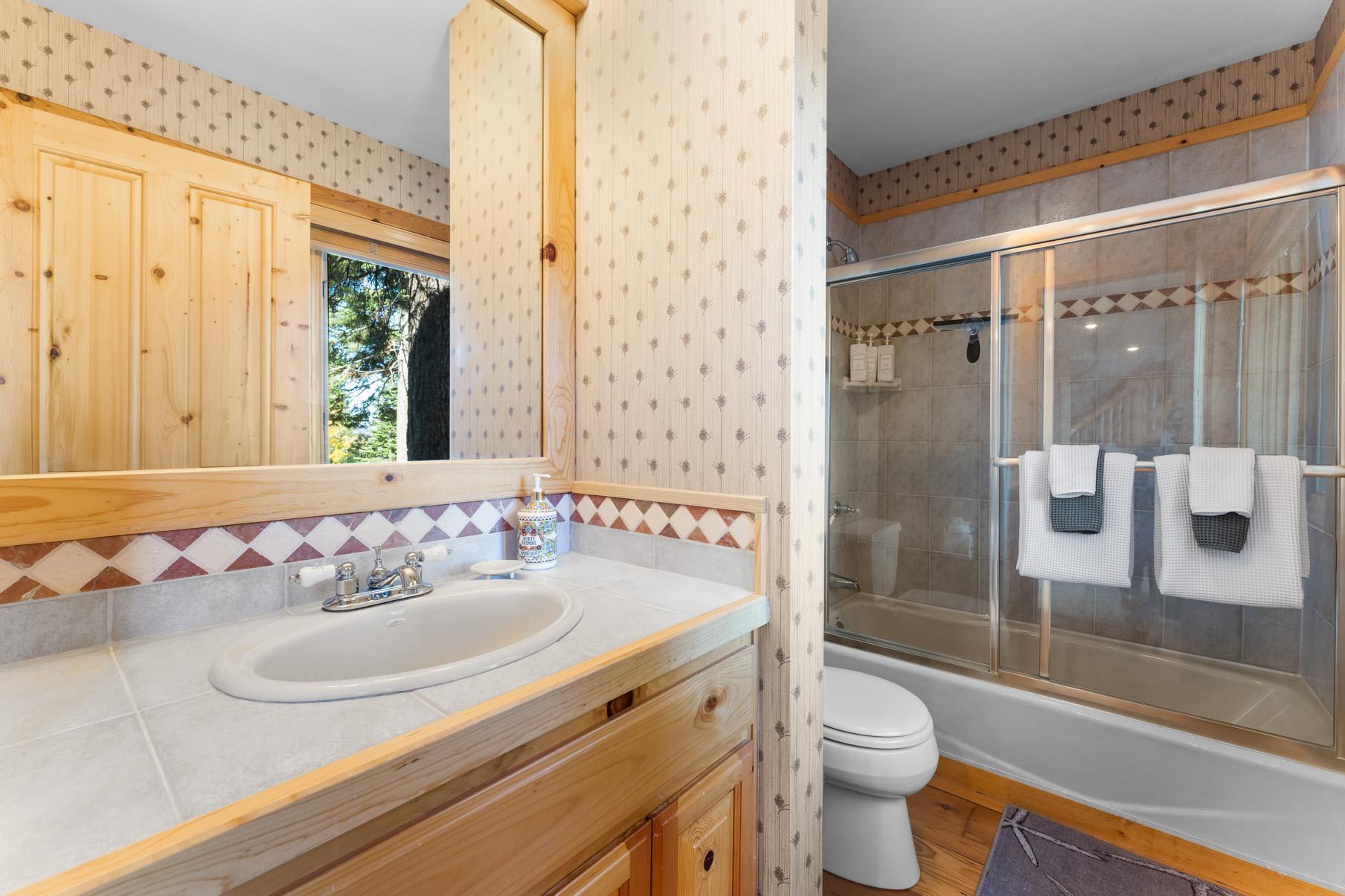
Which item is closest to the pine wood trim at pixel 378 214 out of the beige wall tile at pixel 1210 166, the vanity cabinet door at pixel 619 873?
the vanity cabinet door at pixel 619 873

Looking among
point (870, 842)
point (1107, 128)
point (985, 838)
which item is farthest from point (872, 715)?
point (1107, 128)

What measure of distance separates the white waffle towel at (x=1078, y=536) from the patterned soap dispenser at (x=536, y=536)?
1.55 m

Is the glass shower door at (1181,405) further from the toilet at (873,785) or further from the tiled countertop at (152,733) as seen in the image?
the tiled countertop at (152,733)

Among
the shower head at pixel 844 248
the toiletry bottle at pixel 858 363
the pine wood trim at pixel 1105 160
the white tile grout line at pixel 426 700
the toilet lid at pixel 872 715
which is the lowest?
the toilet lid at pixel 872 715

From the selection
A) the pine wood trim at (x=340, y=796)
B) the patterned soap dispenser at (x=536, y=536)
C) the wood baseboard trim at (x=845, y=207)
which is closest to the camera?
the pine wood trim at (x=340, y=796)

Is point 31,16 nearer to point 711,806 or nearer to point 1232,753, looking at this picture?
point 711,806

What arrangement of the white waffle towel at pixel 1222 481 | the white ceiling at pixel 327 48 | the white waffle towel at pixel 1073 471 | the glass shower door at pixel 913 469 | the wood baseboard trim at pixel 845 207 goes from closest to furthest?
the white ceiling at pixel 327 48, the white waffle towel at pixel 1222 481, the white waffle towel at pixel 1073 471, the glass shower door at pixel 913 469, the wood baseboard trim at pixel 845 207

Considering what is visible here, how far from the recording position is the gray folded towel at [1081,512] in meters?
1.71

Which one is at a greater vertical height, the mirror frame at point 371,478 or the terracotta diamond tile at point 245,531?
the mirror frame at point 371,478

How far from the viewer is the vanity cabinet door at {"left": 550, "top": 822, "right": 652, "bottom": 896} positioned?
26.8 inches

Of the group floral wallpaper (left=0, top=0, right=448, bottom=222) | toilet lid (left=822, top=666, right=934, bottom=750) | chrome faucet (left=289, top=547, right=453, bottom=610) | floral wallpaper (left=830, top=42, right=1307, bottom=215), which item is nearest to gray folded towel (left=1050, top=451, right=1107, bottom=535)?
toilet lid (left=822, top=666, right=934, bottom=750)

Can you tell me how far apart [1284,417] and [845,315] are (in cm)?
134

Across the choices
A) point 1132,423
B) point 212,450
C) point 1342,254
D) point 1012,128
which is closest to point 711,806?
point 212,450

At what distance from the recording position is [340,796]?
0.48 meters
